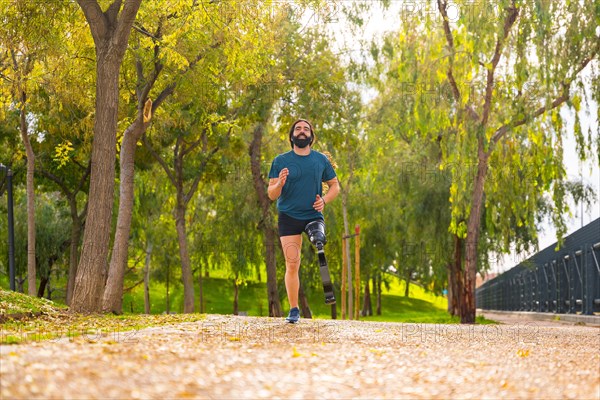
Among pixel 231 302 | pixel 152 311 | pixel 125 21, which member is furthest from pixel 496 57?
pixel 231 302

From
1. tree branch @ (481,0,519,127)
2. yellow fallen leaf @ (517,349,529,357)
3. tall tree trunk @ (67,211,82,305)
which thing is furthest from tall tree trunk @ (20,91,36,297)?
yellow fallen leaf @ (517,349,529,357)

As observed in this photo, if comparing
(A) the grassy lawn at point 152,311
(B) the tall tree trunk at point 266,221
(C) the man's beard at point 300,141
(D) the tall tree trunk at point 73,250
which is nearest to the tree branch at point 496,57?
(A) the grassy lawn at point 152,311

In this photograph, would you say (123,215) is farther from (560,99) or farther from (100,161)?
(560,99)

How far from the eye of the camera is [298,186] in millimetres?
8781

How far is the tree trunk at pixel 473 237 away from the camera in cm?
2038

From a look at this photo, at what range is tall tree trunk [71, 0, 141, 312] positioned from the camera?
1234 cm

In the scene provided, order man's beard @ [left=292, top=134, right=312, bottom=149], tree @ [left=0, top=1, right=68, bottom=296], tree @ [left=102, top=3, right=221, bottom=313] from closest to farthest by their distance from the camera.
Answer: man's beard @ [left=292, top=134, right=312, bottom=149]
tree @ [left=0, top=1, right=68, bottom=296]
tree @ [left=102, top=3, right=221, bottom=313]

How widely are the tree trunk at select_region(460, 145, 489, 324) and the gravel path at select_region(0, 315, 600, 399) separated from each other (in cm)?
1350

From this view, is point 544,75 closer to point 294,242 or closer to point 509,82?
point 509,82

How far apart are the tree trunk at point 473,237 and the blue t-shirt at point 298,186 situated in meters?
12.1

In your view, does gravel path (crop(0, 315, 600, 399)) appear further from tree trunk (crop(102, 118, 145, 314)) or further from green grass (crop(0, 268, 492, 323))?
green grass (crop(0, 268, 492, 323))

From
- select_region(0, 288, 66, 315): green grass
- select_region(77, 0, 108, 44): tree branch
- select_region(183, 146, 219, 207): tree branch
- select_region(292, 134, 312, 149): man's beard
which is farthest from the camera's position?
select_region(183, 146, 219, 207): tree branch

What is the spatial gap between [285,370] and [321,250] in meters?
3.50

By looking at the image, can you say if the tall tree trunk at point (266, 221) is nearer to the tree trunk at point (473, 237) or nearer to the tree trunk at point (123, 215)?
the tree trunk at point (473, 237)
